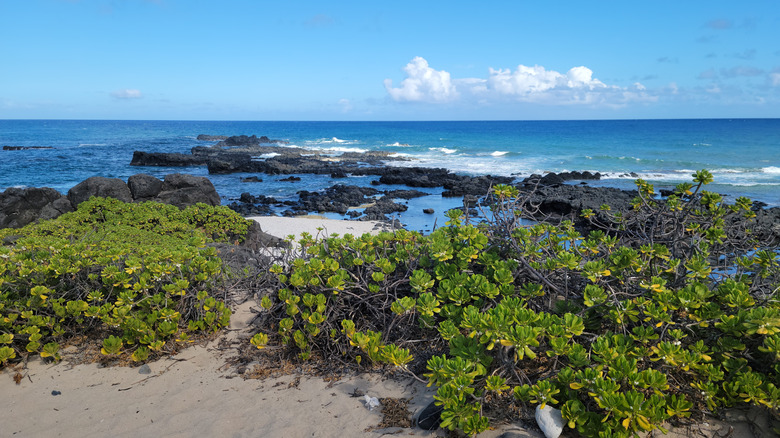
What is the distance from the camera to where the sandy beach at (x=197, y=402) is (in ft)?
9.90

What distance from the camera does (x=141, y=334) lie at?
4.06 m

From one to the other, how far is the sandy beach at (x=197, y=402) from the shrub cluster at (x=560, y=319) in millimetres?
237

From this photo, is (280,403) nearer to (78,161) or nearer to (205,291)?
(205,291)

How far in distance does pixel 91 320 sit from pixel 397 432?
339 cm

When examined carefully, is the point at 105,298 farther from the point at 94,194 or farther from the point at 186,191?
the point at 186,191

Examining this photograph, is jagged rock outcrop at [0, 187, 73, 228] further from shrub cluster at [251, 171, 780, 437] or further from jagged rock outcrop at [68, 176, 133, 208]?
shrub cluster at [251, 171, 780, 437]

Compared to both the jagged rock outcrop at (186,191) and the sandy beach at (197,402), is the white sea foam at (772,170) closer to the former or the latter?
the jagged rock outcrop at (186,191)

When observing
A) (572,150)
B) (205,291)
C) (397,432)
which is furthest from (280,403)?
(572,150)

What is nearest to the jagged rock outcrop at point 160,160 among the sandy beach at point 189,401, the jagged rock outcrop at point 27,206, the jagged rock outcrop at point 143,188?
the jagged rock outcrop at point 143,188

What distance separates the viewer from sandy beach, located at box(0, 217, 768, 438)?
119 inches

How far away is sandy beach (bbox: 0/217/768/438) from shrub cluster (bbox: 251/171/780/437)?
9.3 inches

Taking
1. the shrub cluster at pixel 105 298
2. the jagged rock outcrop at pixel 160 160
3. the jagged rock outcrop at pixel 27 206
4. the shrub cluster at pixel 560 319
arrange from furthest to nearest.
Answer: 1. the jagged rock outcrop at pixel 160 160
2. the jagged rock outcrop at pixel 27 206
3. the shrub cluster at pixel 105 298
4. the shrub cluster at pixel 560 319

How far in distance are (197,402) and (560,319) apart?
2732mm

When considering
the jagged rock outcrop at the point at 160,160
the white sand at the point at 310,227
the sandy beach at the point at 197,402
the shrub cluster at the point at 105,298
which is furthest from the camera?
the jagged rock outcrop at the point at 160,160
